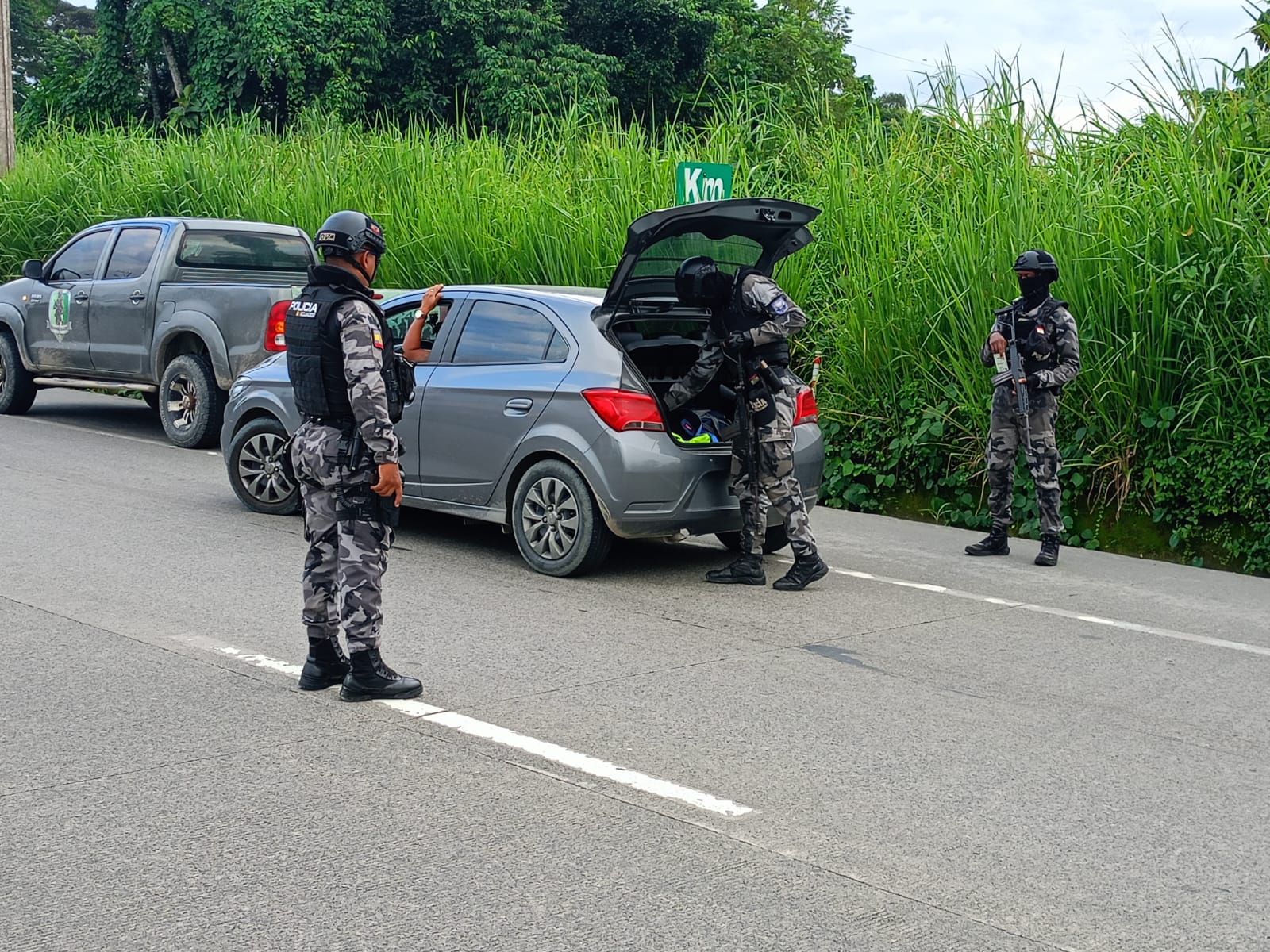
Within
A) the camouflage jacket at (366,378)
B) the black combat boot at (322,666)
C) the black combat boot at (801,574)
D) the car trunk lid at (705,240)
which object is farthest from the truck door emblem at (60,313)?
the camouflage jacket at (366,378)

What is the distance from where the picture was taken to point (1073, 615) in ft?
26.1

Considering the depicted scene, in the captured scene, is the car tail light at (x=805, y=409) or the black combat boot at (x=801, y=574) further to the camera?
the car tail light at (x=805, y=409)

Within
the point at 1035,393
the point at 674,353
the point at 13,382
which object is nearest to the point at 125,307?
the point at 13,382

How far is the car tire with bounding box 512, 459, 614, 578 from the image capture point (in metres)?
8.25

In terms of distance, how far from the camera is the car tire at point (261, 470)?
9.97m

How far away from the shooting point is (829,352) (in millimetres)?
12508

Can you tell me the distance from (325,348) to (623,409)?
2659 millimetres

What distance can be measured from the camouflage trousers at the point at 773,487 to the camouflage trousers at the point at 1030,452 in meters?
1.97

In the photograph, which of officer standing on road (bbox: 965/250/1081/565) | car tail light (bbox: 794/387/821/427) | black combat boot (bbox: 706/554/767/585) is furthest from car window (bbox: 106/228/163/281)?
officer standing on road (bbox: 965/250/1081/565)

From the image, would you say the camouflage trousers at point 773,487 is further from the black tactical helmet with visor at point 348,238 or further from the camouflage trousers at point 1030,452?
the black tactical helmet with visor at point 348,238

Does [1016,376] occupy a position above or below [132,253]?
below

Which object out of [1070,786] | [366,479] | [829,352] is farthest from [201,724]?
[829,352]

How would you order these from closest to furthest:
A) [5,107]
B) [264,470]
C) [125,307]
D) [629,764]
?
[629,764], [264,470], [125,307], [5,107]

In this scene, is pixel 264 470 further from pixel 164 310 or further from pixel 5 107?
pixel 5 107
